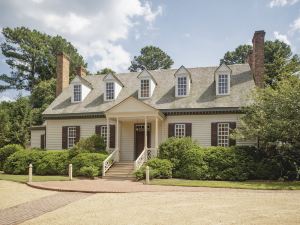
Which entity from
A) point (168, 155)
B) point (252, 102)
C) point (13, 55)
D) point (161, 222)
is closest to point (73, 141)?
point (168, 155)

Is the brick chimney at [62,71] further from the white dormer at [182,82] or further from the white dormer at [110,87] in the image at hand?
the white dormer at [182,82]

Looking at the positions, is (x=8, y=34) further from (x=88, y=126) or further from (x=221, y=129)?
(x=221, y=129)

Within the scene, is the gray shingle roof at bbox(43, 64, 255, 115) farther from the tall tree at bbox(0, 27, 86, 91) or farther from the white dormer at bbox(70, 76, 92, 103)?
the tall tree at bbox(0, 27, 86, 91)

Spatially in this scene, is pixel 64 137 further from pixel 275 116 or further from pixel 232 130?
pixel 275 116

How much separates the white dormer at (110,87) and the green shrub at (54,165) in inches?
232

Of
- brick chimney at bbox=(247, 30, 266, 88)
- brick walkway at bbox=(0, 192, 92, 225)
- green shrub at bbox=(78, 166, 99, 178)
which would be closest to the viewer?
brick walkway at bbox=(0, 192, 92, 225)

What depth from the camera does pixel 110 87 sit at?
27.5 m

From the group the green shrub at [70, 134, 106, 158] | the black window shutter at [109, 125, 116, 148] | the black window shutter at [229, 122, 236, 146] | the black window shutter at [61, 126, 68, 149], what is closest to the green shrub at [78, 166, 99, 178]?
the green shrub at [70, 134, 106, 158]

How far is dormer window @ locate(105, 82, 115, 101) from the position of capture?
27297mm

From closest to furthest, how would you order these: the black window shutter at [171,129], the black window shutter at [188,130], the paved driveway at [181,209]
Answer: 1. the paved driveway at [181,209]
2. the black window shutter at [188,130]
3. the black window shutter at [171,129]

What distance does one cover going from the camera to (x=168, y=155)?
21.8m

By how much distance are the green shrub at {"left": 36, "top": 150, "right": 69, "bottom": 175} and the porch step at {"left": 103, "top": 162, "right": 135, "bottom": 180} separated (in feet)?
10.8

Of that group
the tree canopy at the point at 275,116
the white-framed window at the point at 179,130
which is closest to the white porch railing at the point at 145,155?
the white-framed window at the point at 179,130

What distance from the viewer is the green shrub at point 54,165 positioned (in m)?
23.2
